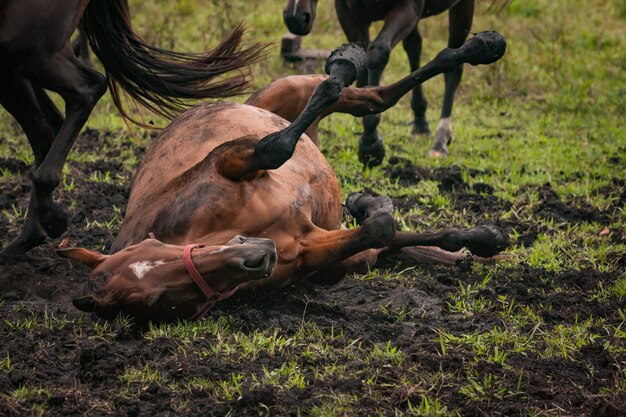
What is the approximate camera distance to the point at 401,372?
3.64m

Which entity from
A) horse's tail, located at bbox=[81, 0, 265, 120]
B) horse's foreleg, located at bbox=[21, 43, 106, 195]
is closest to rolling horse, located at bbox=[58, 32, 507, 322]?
horse's tail, located at bbox=[81, 0, 265, 120]

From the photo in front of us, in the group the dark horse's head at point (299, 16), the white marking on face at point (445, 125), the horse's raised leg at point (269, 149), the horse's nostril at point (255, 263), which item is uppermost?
the dark horse's head at point (299, 16)

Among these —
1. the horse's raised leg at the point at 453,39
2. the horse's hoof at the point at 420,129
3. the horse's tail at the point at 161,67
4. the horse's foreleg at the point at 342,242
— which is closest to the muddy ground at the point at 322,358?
the horse's foreleg at the point at 342,242

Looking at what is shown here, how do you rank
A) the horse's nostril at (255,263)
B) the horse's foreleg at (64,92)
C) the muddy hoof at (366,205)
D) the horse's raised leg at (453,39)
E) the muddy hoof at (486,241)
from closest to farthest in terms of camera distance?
the horse's nostril at (255,263) → the muddy hoof at (366,205) → the muddy hoof at (486,241) → the horse's foreleg at (64,92) → the horse's raised leg at (453,39)

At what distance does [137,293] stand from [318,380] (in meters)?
0.77

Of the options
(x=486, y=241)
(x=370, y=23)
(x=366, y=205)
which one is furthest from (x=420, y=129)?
(x=366, y=205)

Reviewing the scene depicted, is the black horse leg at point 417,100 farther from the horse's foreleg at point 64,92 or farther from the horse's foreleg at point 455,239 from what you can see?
the horse's foreleg at point 64,92

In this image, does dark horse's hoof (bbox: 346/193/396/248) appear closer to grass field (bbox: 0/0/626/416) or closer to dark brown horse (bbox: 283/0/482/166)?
grass field (bbox: 0/0/626/416)

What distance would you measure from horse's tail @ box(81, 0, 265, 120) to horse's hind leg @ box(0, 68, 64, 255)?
404 mm

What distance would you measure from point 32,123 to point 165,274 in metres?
2.13

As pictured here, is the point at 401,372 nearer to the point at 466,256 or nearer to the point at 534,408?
the point at 534,408

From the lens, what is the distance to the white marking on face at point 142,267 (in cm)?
371

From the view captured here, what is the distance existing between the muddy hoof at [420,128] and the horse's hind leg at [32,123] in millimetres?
3809

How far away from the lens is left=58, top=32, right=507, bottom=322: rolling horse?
3727 millimetres
